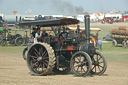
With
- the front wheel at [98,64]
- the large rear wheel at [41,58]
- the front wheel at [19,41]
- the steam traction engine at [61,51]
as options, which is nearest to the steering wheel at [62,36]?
the steam traction engine at [61,51]

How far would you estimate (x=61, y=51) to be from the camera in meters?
10.1

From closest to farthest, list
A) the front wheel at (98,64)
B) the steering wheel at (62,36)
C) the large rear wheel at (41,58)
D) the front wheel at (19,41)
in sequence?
the large rear wheel at (41,58) < the front wheel at (98,64) < the steering wheel at (62,36) < the front wheel at (19,41)

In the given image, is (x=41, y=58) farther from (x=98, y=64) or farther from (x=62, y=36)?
(x=98, y=64)

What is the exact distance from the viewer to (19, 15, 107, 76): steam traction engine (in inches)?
379

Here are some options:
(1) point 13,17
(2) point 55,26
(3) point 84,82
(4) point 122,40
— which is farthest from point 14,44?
(1) point 13,17

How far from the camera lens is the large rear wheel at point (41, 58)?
957 cm

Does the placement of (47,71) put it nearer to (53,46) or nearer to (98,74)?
(53,46)

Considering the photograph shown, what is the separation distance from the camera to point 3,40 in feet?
92.9

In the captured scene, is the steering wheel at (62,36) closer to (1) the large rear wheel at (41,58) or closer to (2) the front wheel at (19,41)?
(1) the large rear wheel at (41,58)

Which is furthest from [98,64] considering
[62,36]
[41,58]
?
[41,58]

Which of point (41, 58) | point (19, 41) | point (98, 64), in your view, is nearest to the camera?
point (41, 58)

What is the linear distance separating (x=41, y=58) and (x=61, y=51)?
72 cm

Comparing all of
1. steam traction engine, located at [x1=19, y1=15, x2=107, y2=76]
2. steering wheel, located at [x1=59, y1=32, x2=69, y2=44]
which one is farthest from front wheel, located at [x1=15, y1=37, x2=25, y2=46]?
steering wheel, located at [x1=59, y1=32, x2=69, y2=44]

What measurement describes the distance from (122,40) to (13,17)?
4315 cm
